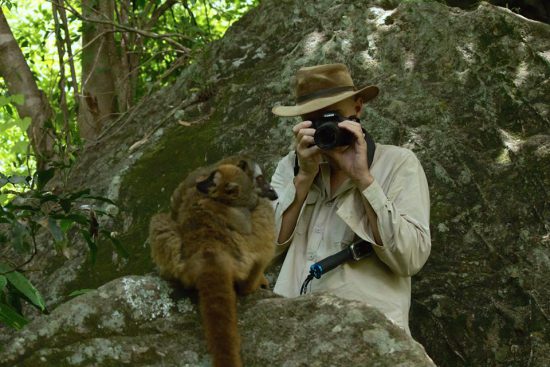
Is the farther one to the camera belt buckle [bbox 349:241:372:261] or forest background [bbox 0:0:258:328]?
forest background [bbox 0:0:258:328]

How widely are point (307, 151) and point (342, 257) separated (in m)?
0.65

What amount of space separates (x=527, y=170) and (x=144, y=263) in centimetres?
286

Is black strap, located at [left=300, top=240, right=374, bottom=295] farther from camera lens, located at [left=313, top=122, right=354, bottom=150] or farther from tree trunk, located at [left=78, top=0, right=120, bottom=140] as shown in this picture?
tree trunk, located at [left=78, top=0, right=120, bottom=140]

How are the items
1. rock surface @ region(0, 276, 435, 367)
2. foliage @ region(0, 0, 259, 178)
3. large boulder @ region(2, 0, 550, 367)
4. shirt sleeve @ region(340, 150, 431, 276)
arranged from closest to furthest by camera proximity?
rock surface @ region(0, 276, 435, 367)
shirt sleeve @ region(340, 150, 431, 276)
large boulder @ region(2, 0, 550, 367)
foliage @ region(0, 0, 259, 178)

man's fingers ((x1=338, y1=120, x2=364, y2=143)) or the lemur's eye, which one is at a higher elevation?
man's fingers ((x1=338, y1=120, x2=364, y2=143))

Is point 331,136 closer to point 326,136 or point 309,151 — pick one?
point 326,136

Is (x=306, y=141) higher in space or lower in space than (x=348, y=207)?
higher

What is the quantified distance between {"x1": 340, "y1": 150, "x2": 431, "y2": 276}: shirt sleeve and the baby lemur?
0.56 meters

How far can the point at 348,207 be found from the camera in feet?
15.0

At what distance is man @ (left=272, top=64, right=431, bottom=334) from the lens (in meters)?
4.39

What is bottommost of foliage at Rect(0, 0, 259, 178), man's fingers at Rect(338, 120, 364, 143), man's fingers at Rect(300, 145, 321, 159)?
foliage at Rect(0, 0, 259, 178)

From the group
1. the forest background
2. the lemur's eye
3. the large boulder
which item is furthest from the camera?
the forest background

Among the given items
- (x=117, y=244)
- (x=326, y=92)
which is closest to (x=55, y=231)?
(x=117, y=244)

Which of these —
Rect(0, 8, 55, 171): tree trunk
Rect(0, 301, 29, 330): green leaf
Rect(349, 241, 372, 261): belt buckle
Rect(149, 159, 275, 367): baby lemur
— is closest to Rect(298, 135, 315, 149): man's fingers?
Rect(149, 159, 275, 367): baby lemur
